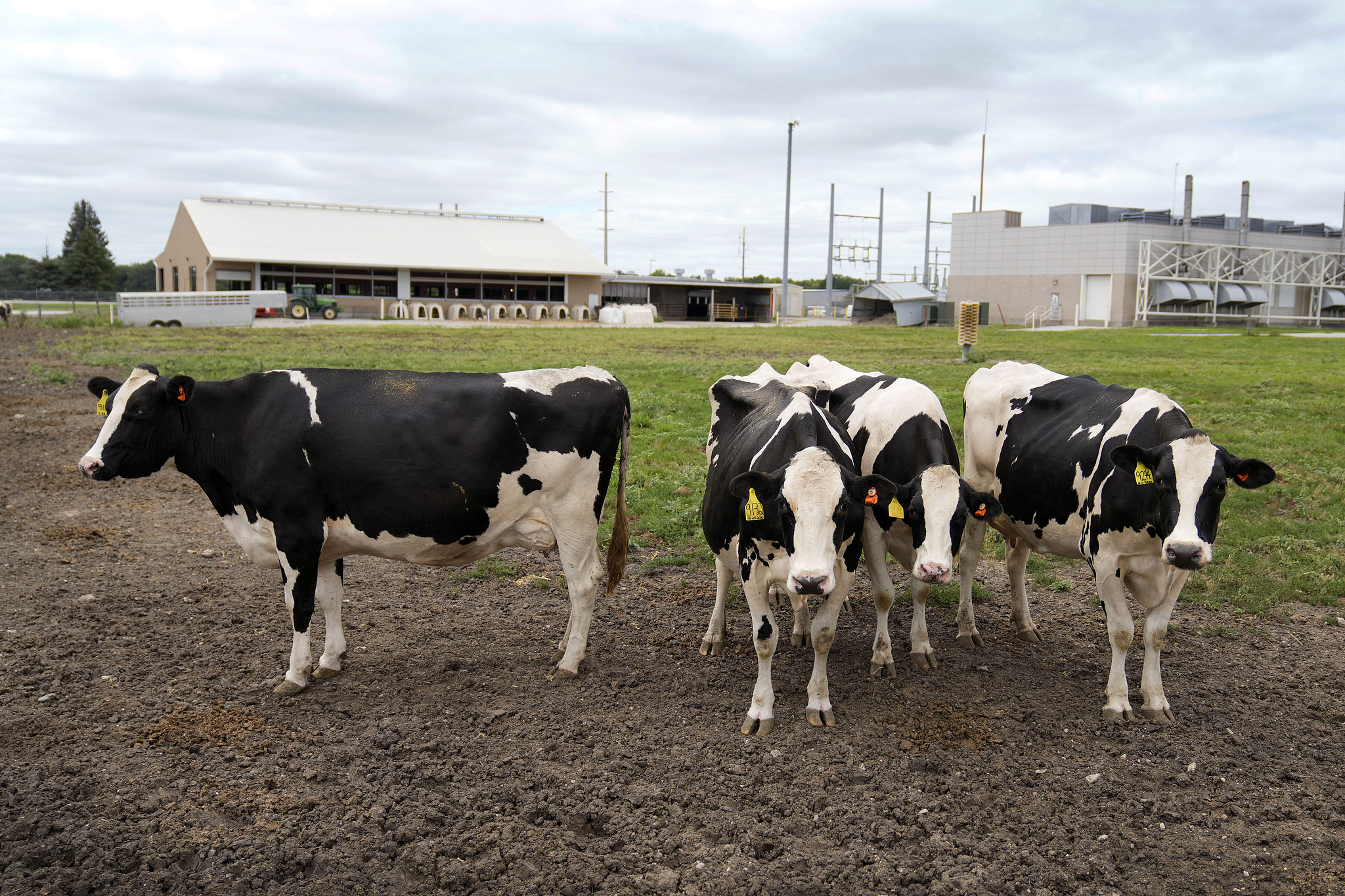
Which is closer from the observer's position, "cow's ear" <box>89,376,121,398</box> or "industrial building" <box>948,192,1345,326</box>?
"cow's ear" <box>89,376,121,398</box>

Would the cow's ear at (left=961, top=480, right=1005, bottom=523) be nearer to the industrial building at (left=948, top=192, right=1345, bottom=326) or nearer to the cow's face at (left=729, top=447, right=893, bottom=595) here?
the cow's face at (left=729, top=447, right=893, bottom=595)

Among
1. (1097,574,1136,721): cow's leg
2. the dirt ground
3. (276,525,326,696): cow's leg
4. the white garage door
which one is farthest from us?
the white garage door

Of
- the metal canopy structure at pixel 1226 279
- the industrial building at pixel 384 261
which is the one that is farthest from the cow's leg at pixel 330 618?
the metal canopy structure at pixel 1226 279

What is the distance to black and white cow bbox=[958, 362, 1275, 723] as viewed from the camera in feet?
17.3

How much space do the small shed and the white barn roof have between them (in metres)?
17.7

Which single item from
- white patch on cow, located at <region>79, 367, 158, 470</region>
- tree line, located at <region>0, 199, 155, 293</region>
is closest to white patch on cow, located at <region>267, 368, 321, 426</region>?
white patch on cow, located at <region>79, 367, 158, 470</region>

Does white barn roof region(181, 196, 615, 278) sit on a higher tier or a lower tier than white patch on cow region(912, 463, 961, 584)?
higher

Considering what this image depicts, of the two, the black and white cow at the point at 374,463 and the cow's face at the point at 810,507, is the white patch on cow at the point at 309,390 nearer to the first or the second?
the black and white cow at the point at 374,463

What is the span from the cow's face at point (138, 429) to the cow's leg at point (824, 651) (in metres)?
4.48

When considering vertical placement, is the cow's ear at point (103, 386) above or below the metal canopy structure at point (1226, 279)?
below

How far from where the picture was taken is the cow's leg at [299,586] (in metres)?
6.11

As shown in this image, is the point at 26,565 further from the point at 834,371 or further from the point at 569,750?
the point at 834,371

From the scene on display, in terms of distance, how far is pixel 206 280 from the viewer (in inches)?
2199

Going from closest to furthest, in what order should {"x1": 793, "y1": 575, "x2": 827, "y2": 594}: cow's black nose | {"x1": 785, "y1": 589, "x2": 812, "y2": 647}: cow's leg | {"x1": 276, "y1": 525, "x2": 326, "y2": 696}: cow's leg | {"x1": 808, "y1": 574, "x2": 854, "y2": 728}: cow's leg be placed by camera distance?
1. {"x1": 793, "y1": 575, "x2": 827, "y2": 594}: cow's black nose
2. {"x1": 808, "y1": 574, "x2": 854, "y2": 728}: cow's leg
3. {"x1": 276, "y1": 525, "x2": 326, "y2": 696}: cow's leg
4. {"x1": 785, "y1": 589, "x2": 812, "y2": 647}: cow's leg
